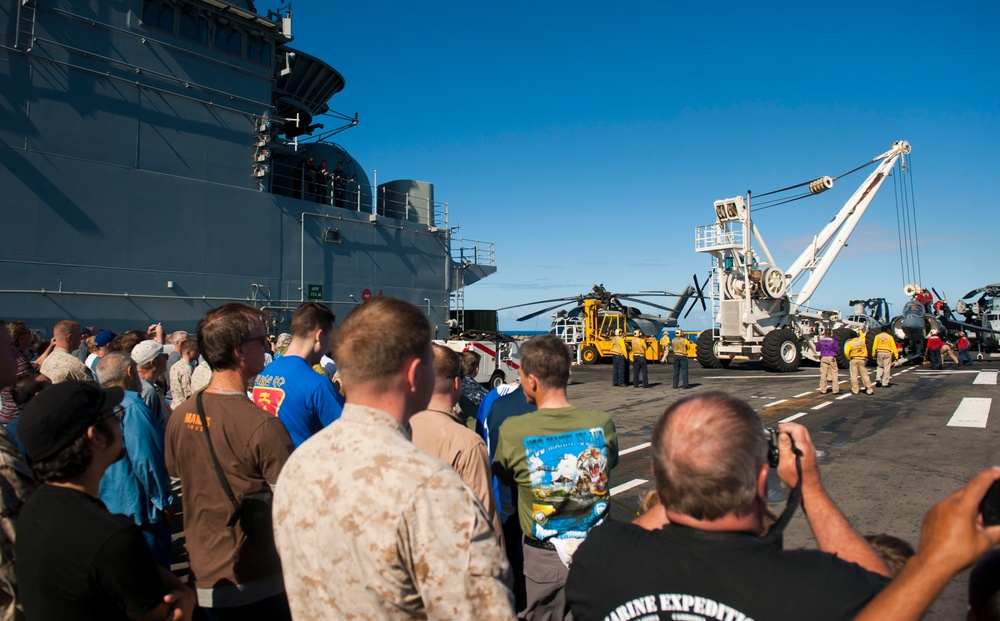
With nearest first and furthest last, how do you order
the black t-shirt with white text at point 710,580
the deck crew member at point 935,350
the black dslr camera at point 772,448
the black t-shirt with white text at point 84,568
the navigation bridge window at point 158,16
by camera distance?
the black t-shirt with white text at point 710,580 < the black dslr camera at point 772,448 < the black t-shirt with white text at point 84,568 < the navigation bridge window at point 158,16 < the deck crew member at point 935,350

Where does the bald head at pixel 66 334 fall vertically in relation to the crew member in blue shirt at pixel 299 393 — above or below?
above

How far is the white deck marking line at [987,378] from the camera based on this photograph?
14.6 meters

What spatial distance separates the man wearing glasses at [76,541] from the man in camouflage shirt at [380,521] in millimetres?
618

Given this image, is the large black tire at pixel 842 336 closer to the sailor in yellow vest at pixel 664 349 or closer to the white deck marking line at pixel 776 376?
the white deck marking line at pixel 776 376

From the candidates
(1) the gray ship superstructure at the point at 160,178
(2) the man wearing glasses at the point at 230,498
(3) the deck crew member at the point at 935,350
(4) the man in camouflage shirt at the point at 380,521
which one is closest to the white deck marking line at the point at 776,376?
(3) the deck crew member at the point at 935,350

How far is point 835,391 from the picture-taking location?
13.6 metres

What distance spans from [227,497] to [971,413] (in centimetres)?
1220

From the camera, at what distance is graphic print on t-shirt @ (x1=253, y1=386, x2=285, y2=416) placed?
2.97 m

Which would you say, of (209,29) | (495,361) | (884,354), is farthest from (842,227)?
(209,29)

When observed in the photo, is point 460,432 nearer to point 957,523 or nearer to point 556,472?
point 556,472

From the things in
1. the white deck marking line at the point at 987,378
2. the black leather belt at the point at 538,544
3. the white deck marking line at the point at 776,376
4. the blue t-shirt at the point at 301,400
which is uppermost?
the blue t-shirt at the point at 301,400

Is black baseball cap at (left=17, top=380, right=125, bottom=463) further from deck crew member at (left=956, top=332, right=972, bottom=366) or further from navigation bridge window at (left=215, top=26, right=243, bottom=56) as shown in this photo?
deck crew member at (left=956, top=332, right=972, bottom=366)

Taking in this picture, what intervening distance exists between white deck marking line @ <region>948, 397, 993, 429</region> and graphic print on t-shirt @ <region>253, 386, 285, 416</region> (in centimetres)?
1035

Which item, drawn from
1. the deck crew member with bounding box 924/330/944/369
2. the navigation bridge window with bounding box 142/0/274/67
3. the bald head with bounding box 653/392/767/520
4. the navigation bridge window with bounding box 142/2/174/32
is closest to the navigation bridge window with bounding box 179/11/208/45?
the navigation bridge window with bounding box 142/0/274/67
